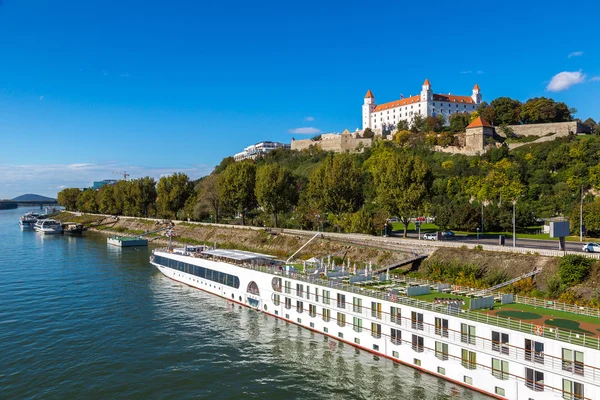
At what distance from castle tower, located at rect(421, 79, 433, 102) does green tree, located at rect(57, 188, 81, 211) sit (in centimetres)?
14679

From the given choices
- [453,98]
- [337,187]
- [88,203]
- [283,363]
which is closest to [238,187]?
[337,187]

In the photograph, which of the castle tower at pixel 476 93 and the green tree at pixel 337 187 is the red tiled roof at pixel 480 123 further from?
the castle tower at pixel 476 93

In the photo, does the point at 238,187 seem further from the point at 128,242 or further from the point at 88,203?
the point at 88,203

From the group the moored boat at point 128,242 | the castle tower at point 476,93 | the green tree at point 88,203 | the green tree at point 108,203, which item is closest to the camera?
the moored boat at point 128,242

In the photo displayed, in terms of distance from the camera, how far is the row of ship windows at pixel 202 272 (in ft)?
138

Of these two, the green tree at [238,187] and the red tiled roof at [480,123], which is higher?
the red tiled roof at [480,123]

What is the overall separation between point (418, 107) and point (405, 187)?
362ft

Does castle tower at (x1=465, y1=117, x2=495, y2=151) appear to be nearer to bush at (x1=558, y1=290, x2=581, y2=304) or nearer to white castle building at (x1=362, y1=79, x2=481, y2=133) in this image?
white castle building at (x1=362, y1=79, x2=481, y2=133)

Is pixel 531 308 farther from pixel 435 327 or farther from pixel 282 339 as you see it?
pixel 282 339

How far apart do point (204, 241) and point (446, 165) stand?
6100cm

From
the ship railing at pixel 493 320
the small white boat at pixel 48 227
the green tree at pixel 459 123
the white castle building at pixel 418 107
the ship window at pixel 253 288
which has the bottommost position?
the ship window at pixel 253 288

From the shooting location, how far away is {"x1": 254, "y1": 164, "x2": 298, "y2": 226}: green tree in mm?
78438

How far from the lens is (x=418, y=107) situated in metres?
160

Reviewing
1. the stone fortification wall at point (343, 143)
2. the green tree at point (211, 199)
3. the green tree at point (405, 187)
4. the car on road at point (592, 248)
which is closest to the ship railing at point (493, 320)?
the car on road at point (592, 248)
